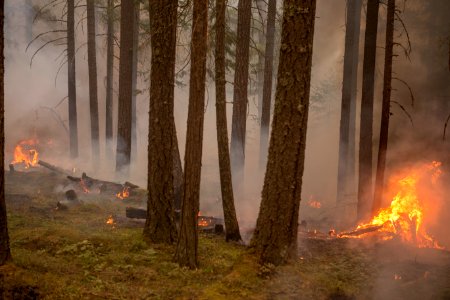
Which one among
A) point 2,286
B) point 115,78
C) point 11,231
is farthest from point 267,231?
point 115,78

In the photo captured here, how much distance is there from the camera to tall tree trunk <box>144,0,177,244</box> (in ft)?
25.5

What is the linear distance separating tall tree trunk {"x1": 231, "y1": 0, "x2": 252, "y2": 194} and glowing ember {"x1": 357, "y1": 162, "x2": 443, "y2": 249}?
5.42 metres

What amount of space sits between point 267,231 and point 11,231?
18.8 ft

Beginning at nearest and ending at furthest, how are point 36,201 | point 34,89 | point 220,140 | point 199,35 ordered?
point 199,35
point 220,140
point 36,201
point 34,89

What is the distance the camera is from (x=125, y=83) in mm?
16188

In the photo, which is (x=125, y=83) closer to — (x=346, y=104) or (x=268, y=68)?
(x=268, y=68)

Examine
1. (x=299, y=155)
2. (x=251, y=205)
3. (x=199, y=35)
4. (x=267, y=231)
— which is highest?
(x=199, y=35)

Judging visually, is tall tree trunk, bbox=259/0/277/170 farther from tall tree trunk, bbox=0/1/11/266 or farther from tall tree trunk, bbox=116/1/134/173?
tall tree trunk, bbox=0/1/11/266

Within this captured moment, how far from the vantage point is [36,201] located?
43.0ft

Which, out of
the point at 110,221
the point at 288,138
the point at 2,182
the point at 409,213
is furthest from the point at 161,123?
the point at 409,213

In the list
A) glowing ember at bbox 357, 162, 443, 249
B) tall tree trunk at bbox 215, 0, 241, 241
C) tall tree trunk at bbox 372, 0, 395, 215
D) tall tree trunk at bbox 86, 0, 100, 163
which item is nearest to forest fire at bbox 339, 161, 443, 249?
glowing ember at bbox 357, 162, 443, 249

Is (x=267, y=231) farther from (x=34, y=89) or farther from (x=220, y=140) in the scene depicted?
(x=34, y=89)

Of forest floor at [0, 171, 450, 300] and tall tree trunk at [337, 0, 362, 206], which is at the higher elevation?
tall tree trunk at [337, 0, 362, 206]

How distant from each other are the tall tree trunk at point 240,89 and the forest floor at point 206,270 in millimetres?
6054
